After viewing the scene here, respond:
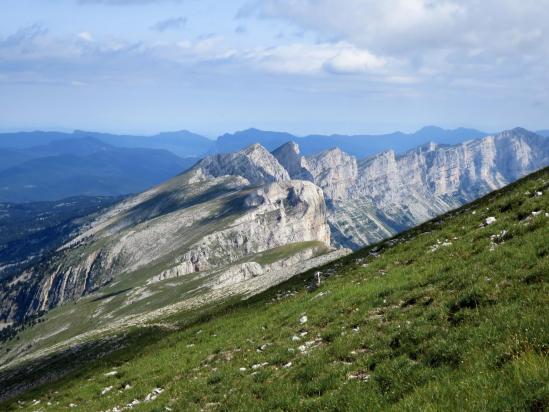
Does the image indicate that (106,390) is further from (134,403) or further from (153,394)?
(153,394)

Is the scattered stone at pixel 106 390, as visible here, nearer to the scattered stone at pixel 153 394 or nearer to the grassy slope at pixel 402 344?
the grassy slope at pixel 402 344

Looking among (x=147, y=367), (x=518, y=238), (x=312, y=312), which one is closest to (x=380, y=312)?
(x=312, y=312)

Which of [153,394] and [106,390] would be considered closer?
[153,394]

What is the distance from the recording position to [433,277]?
21969mm

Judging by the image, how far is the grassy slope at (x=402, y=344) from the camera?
11.1 metres

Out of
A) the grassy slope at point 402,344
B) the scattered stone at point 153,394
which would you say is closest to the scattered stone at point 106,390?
the grassy slope at point 402,344

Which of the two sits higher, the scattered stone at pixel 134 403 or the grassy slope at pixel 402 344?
the grassy slope at pixel 402 344

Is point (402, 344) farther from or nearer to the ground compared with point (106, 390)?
farther from the ground

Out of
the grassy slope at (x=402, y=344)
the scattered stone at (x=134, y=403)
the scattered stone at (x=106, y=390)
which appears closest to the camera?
the grassy slope at (x=402, y=344)

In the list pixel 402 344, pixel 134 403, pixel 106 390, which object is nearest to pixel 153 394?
pixel 134 403

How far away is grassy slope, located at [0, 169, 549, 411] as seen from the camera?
36.4 ft

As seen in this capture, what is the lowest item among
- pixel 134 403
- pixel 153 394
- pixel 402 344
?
pixel 134 403

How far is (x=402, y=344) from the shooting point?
1553cm

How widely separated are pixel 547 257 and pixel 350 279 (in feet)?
47.1
